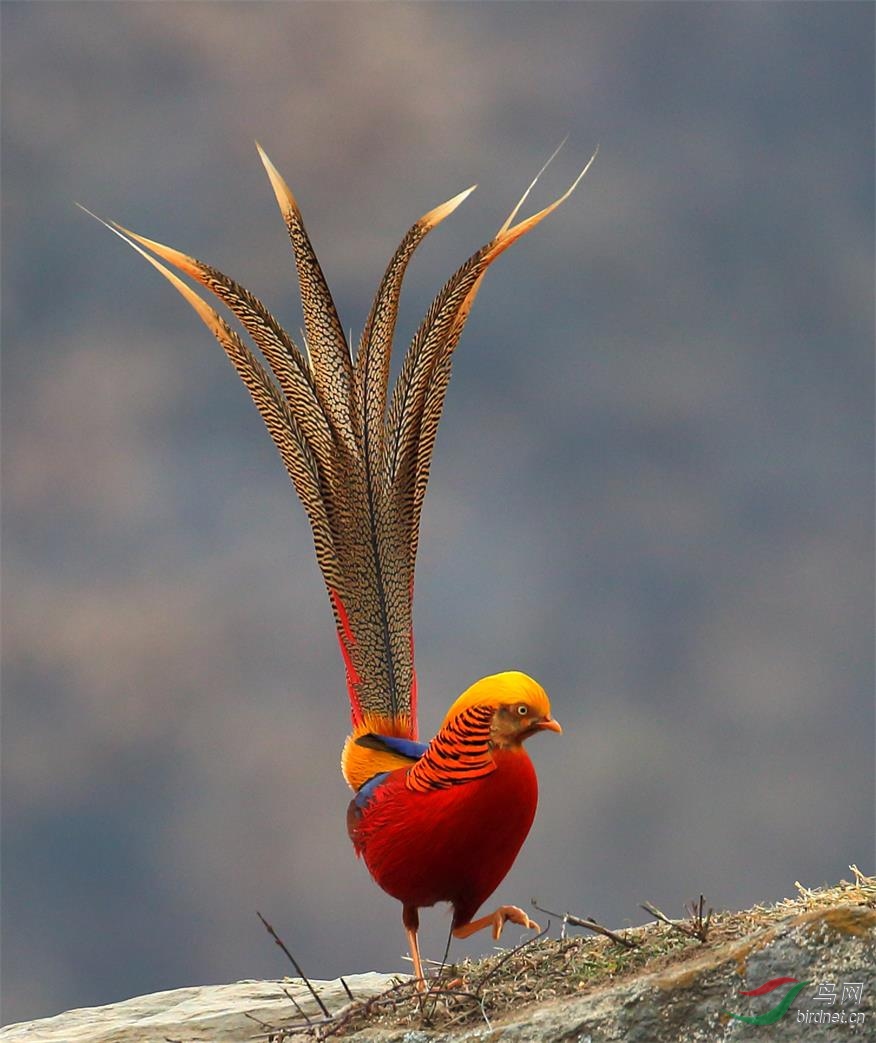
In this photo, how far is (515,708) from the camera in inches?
159

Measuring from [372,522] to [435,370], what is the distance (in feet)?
2.02

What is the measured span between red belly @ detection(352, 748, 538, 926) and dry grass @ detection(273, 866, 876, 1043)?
288 millimetres

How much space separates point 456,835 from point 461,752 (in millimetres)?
263

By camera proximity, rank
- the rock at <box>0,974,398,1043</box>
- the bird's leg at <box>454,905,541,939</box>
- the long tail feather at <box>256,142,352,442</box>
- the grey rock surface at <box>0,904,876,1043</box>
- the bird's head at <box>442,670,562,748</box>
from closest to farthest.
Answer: the grey rock surface at <box>0,904,876,1043</box> < the bird's head at <box>442,670,562,748</box> < the bird's leg at <box>454,905,541,939</box> < the rock at <box>0,974,398,1043</box> < the long tail feather at <box>256,142,352,442</box>

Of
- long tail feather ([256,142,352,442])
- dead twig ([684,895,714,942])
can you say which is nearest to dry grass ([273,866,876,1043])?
dead twig ([684,895,714,942])

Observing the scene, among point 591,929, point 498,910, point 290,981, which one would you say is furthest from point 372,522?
point 290,981

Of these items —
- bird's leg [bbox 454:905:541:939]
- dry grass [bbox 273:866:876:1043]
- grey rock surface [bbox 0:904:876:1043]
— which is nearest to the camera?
grey rock surface [bbox 0:904:876:1043]

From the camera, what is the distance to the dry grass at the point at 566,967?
353cm

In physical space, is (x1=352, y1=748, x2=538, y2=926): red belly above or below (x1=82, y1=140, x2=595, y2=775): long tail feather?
below

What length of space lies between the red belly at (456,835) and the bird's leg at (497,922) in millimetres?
30

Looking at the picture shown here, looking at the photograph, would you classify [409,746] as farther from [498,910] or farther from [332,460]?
[332,460]

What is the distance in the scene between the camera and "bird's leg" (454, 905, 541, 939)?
14.0 feet

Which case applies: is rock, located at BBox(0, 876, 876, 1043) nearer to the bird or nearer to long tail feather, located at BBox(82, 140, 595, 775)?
the bird

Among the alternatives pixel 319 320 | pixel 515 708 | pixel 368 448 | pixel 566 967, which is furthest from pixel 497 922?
pixel 319 320
